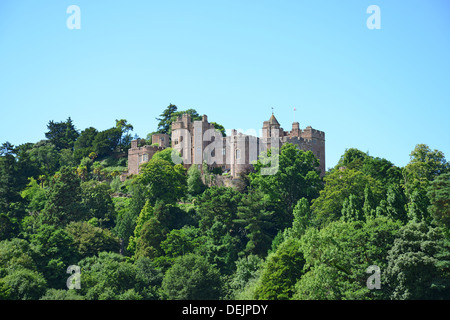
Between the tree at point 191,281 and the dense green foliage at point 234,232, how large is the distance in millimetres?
102

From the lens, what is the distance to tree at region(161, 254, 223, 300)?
5503 cm

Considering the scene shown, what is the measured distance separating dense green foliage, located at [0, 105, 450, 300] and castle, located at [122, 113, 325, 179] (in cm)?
246

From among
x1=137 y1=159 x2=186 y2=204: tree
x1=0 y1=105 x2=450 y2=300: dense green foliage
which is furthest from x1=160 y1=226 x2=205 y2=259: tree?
x1=137 y1=159 x2=186 y2=204: tree

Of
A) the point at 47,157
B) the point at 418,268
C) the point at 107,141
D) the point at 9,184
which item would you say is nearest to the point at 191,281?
the point at 418,268

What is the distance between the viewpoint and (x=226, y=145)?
87250 millimetres

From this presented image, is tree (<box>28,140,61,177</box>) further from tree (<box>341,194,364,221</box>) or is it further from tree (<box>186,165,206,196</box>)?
tree (<box>341,194,364,221</box>)

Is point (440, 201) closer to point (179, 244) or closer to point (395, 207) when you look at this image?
point (395, 207)

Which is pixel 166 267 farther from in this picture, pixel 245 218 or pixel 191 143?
pixel 191 143

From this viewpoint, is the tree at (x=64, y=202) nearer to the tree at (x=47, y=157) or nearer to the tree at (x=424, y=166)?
the tree at (x=47, y=157)

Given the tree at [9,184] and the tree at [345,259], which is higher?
the tree at [9,184]

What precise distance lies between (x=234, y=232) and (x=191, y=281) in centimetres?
1204

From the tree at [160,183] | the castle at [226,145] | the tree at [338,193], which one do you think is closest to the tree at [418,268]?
the tree at [338,193]

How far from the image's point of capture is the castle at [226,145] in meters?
82.8

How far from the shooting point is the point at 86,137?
107500 millimetres
